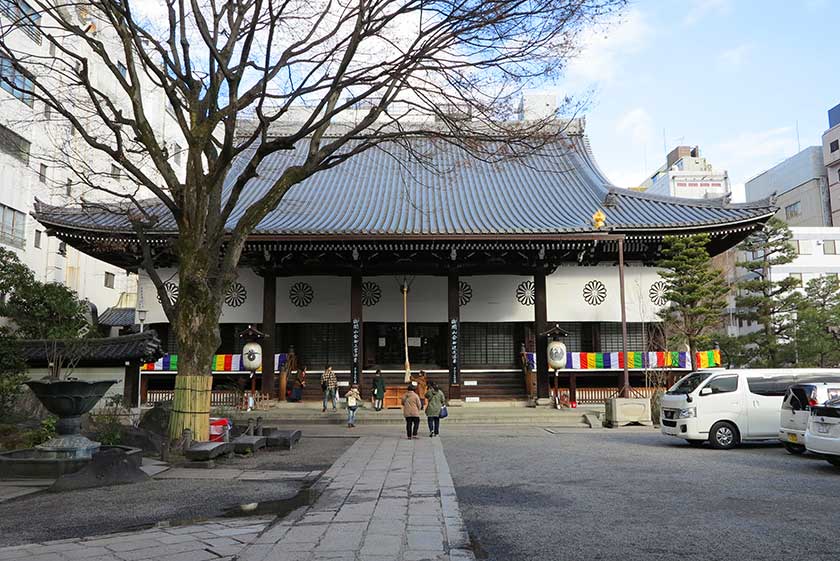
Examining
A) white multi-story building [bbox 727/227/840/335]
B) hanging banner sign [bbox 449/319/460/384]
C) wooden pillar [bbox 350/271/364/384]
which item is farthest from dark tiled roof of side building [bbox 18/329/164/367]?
white multi-story building [bbox 727/227/840/335]

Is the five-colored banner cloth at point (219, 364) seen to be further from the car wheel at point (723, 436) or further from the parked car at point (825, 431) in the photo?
the parked car at point (825, 431)

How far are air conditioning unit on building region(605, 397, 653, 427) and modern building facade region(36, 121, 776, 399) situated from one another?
2.98 meters

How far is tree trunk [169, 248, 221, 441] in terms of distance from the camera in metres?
10.4

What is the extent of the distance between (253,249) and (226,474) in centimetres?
1172

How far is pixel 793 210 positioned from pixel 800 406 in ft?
152

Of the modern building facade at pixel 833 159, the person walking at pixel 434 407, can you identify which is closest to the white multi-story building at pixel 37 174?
the person walking at pixel 434 407

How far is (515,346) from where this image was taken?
73.1 feet

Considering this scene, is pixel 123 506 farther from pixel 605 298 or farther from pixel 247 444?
pixel 605 298

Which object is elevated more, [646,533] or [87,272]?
[87,272]

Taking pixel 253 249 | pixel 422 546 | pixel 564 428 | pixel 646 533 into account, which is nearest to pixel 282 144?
pixel 422 546

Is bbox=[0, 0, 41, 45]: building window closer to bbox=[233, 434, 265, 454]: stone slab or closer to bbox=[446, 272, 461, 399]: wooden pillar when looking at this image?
bbox=[233, 434, 265, 454]: stone slab

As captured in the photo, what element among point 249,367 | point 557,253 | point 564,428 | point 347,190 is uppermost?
point 347,190

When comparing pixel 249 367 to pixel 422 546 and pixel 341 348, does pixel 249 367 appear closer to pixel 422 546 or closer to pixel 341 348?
pixel 341 348

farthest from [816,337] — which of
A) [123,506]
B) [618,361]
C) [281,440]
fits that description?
[123,506]
